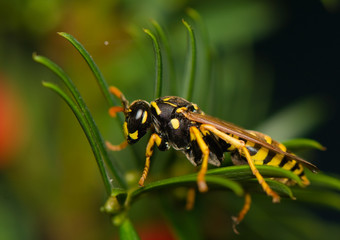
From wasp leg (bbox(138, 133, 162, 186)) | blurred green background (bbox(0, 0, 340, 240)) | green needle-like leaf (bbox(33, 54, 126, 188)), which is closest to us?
green needle-like leaf (bbox(33, 54, 126, 188))

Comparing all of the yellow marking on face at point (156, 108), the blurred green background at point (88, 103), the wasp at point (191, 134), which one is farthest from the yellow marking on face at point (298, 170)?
the yellow marking on face at point (156, 108)

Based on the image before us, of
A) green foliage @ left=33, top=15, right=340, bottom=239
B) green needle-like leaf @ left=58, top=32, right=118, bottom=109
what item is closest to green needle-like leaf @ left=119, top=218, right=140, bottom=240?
green foliage @ left=33, top=15, right=340, bottom=239

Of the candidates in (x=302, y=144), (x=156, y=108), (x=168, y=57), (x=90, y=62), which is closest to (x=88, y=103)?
(x=156, y=108)

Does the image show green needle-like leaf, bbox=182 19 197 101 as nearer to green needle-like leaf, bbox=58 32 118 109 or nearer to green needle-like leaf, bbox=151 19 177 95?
green needle-like leaf, bbox=151 19 177 95

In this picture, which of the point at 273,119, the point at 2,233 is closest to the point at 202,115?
the point at 273,119

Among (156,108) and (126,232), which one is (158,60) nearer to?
(156,108)

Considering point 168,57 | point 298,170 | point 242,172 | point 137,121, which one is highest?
point 168,57

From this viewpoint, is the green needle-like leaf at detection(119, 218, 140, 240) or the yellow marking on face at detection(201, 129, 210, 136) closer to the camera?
the green needle-like leaf at detection(119, 218, 140, 240)

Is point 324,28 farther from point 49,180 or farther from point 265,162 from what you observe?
point 49,180

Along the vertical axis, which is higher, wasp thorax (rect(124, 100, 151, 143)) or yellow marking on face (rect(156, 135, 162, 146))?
wasp thorax (rect(124, 100, 151, 143))
